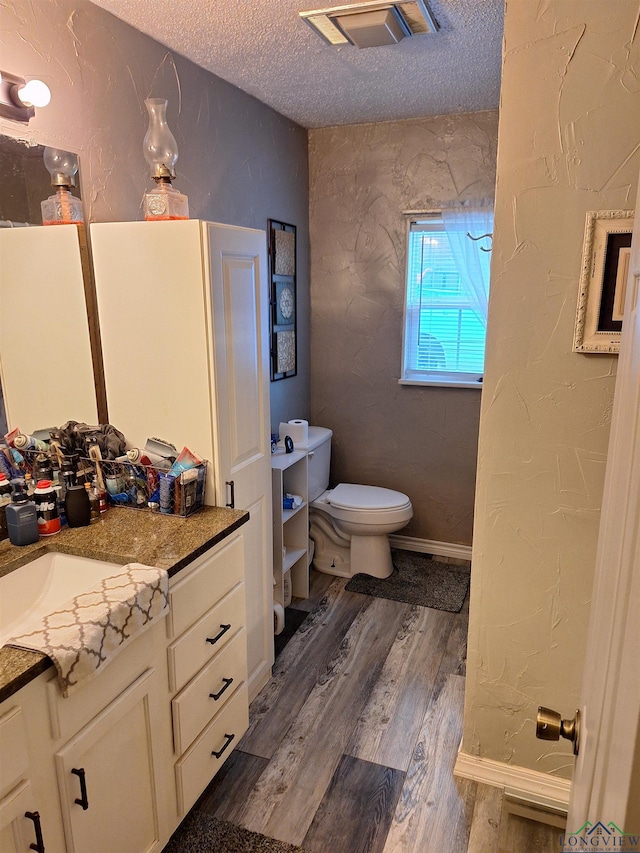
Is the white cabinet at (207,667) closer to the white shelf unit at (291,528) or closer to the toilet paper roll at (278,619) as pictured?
the toilet paper roll at (278,619)

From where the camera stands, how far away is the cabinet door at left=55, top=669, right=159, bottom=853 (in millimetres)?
1205

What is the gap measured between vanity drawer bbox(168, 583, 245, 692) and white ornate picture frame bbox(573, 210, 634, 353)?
4.18ft

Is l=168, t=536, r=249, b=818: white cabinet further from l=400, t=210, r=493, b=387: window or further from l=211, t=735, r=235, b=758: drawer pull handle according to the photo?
l=400, t=210, r=493, b=387: window

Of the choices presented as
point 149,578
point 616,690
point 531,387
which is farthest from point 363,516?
point 616,690

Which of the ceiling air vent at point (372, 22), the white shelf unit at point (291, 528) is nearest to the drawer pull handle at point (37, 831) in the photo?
the white shelf unit at point (291, 528)

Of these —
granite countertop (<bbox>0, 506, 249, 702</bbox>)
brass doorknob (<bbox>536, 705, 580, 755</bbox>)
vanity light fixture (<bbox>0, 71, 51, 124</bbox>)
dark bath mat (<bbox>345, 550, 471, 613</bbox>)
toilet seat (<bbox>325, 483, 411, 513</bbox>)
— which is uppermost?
vanity light fixture (<bbox>0, 71, 51, 124</bbox>)

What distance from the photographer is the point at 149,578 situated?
4.47 ft

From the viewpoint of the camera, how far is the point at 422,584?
316cm

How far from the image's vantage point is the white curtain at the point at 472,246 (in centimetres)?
300

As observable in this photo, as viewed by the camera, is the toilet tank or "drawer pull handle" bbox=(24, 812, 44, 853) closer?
"drawer pull handle" bbox=(24, 812, 44, 853)

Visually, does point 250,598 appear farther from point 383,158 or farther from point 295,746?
point 383,158

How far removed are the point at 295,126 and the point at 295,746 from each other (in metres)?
2.97

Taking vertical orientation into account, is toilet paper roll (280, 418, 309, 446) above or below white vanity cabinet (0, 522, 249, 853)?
above

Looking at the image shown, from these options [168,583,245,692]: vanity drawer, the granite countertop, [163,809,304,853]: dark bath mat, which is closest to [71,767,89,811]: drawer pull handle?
[168,583,245,692]: vanity drawer
